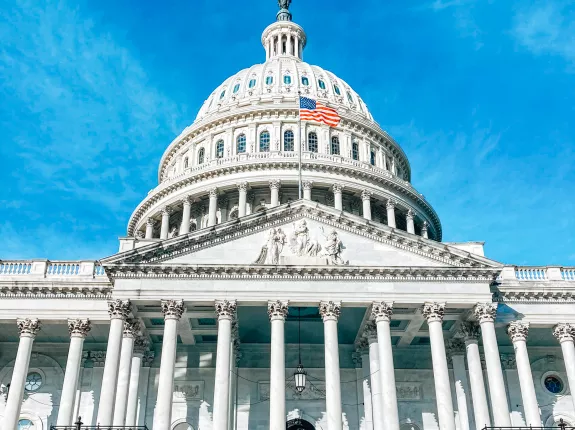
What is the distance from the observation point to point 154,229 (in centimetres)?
6706

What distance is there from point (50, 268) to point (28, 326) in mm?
3942

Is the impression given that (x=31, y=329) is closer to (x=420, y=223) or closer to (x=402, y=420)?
(x=402, y=420)

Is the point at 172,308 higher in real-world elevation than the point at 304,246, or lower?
lower

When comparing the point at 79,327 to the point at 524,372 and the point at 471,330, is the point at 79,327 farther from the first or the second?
the point at 524,372

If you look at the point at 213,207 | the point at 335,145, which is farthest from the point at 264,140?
the point at 213,207

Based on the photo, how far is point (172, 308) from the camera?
36031 mm

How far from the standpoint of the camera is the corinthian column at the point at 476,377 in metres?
35.5

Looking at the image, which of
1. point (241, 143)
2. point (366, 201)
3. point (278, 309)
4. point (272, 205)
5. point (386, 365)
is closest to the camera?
point (386, 365)

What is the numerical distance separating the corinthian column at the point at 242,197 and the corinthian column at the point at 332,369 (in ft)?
78.1

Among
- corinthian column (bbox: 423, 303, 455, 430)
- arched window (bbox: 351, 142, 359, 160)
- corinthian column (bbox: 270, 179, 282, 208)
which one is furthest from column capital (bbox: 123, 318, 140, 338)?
arched window (bbox: 351, 142, 359, 160)

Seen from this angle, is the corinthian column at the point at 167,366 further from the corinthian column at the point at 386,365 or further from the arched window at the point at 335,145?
the arched window at the point at 335,145

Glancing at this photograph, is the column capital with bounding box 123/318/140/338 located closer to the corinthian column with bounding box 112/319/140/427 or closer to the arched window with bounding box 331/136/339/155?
the corinthian column with bounding box 112/319/140/427

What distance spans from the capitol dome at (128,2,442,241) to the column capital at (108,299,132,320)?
2399cm

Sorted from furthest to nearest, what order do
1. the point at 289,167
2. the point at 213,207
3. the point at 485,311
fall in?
the point at 289,167
the point at 213,207
the point at 485,311
